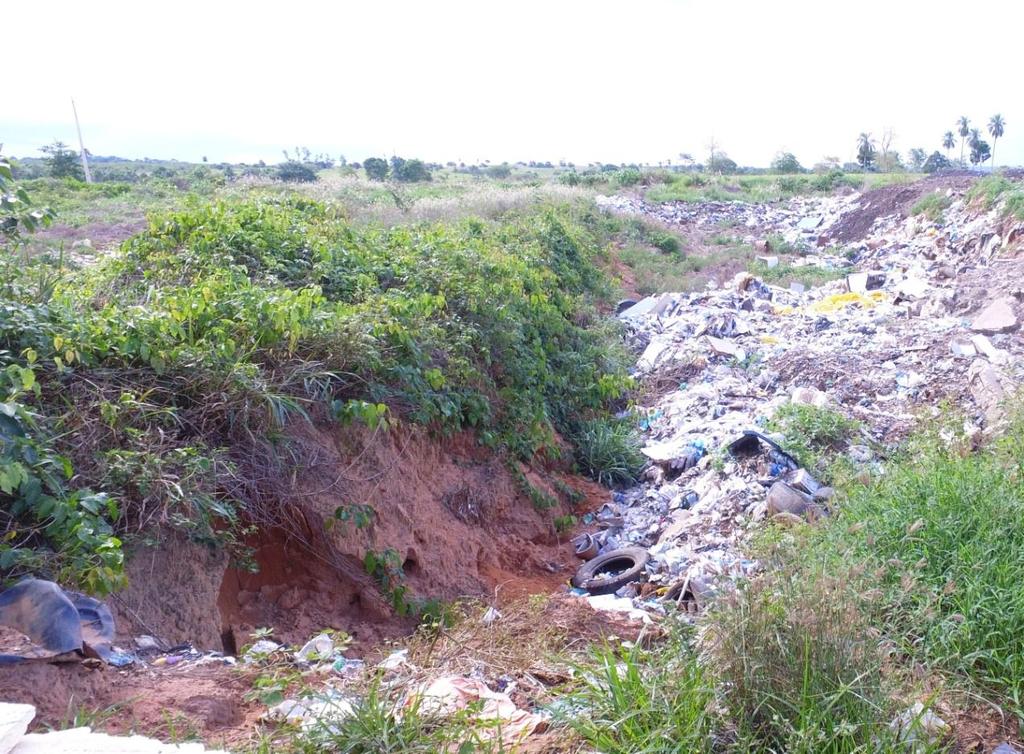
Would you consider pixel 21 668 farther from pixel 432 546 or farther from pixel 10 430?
pixel 432 546

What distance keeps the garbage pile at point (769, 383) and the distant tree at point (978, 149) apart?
43.7 metres

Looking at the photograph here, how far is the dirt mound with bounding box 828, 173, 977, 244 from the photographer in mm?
18062

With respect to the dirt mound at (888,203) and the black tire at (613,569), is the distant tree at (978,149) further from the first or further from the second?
the black tire at (613,569)

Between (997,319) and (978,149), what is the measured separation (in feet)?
165

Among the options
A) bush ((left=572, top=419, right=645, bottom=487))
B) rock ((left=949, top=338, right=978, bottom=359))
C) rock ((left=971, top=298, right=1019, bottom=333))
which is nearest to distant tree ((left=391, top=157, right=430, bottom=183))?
rock ((left=971, top=298, right=1019, bottom=333))

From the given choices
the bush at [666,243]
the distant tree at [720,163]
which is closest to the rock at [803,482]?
the bush at [666,243]

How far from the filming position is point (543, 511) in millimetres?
5871

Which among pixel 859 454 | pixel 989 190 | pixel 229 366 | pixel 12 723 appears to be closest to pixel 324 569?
pixel 229 366

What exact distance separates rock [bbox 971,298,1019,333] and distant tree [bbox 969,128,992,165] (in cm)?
4861

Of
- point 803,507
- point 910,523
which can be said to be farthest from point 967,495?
A: point 803,507

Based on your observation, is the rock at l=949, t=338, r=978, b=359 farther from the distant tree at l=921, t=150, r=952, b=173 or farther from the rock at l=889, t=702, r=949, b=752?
the distant tree at l=921, t=150, r=952, b=173

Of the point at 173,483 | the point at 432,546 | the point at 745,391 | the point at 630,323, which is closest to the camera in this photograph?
the point at 173,483

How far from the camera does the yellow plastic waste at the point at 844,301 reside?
1088 centimetres

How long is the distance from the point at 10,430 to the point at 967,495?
415cm
